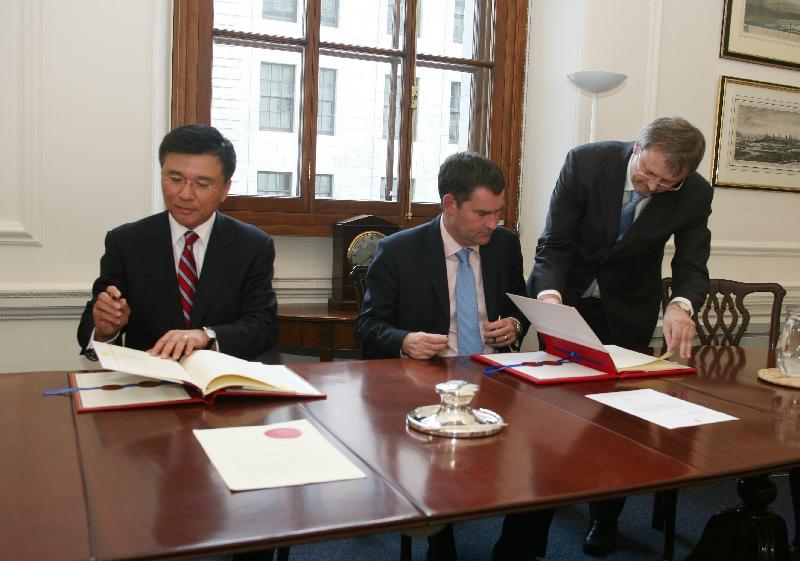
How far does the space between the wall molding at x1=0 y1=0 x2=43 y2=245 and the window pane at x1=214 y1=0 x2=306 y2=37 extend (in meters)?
0.86

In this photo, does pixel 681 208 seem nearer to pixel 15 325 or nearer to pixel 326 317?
pixel 326 317

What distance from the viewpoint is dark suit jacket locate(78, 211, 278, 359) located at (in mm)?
2432

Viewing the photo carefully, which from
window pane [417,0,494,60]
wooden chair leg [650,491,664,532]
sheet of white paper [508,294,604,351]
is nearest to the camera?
sheet of white paper [508,294,604,351]

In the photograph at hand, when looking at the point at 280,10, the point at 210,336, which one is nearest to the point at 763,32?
the point at 280,10

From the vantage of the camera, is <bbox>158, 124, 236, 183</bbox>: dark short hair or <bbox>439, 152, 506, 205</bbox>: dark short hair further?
<bbox>439, 152, 506, 205</bbox>: dark short hair

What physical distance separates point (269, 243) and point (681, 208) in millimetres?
1522

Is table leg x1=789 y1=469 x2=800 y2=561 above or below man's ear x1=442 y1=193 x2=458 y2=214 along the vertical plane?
below

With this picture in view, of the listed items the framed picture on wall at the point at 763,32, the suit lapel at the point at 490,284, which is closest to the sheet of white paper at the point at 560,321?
the suit lapel at the point at 490,284

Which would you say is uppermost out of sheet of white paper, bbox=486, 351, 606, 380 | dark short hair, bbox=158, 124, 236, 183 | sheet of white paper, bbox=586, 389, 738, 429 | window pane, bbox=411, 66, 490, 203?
window pane, bbox=411, 66, 490, 203

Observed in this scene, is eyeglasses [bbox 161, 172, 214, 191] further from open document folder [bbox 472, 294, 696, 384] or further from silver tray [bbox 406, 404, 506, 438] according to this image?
silver tray [bbox 406, 404, 506, 438]

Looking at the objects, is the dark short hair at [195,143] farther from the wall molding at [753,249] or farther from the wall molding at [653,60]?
the wall molding at [753,249]

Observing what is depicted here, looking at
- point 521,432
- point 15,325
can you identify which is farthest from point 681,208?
point 15,325

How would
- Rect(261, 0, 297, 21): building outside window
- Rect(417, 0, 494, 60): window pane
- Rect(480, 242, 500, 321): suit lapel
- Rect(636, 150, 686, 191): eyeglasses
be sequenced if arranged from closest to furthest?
Rect(636, 150, 686, 191): eyeglasses → Rect(480, 242, 500, 321): suit lapel → Rect(261, 0, 297, 21): building outside window → Rect(417, 0, 494, 60): window pane

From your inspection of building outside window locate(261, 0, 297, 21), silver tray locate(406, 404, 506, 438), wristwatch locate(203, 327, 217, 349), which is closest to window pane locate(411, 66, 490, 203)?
building outside window locate(261, 0, 297, 21)
